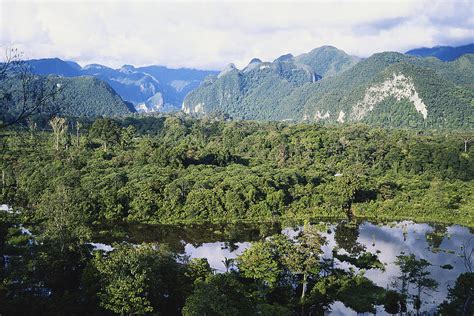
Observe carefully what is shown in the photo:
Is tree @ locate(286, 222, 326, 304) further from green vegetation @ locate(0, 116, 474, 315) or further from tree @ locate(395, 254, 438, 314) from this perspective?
tree @ locate(395, 254, 438, 314)

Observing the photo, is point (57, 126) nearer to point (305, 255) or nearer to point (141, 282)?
point (305, 255)

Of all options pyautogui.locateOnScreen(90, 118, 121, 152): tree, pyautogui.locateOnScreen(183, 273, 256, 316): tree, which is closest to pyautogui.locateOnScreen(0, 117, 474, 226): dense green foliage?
pyautogui.locateOnScreen(90, 118, 121, 152): tree

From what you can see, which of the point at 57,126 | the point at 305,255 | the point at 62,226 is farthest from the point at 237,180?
the point at 57,126

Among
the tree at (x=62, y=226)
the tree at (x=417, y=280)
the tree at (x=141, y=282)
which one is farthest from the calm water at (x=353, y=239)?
the tree at (x=141, y=282)

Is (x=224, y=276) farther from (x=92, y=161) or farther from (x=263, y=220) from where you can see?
(x=92, y=161)

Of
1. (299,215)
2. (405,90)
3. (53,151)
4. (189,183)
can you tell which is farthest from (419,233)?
(405,90)

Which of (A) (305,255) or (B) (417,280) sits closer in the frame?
(A) (305,255)
